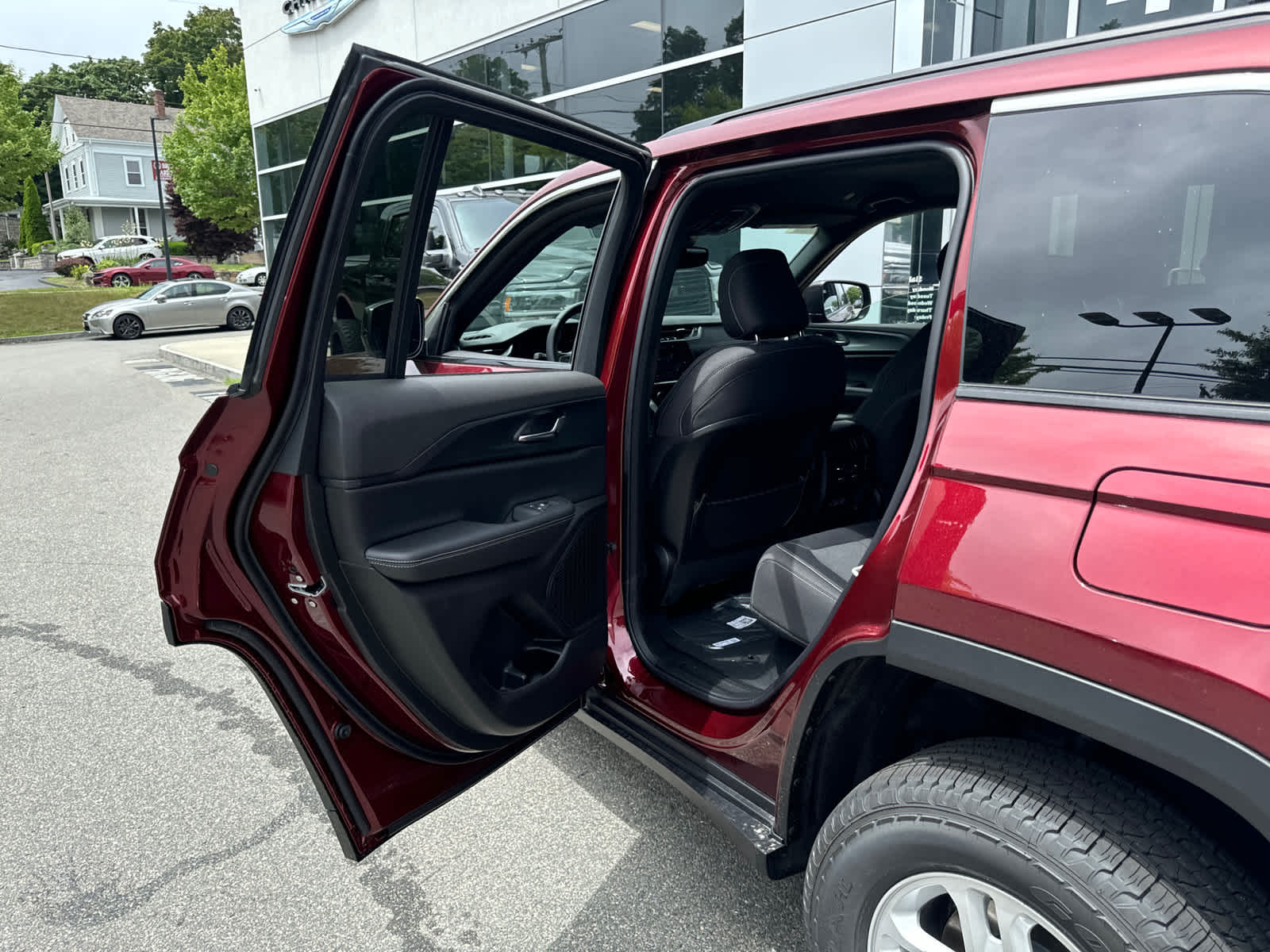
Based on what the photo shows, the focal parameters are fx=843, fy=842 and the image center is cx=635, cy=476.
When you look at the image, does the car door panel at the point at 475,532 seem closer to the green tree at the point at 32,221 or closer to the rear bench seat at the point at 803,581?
the rear bench seat at the point at 803,581

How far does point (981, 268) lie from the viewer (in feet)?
4.43

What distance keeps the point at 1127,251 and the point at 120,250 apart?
48662 millimetres

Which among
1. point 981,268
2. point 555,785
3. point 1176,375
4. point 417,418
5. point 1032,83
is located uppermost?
point 1032,83

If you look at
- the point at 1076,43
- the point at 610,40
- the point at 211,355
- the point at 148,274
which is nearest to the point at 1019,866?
the point at 1076,43

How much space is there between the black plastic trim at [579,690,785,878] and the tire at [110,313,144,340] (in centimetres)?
1989

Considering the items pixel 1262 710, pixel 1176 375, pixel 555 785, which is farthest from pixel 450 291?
pixel 1262 710

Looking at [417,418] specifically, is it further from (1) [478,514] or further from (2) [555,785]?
(2) [555,785]

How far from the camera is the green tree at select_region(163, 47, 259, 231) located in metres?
33.3

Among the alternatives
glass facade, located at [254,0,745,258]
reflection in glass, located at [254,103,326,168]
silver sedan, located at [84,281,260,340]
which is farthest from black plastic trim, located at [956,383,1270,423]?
silver sedan, located at [84,281,260,340]

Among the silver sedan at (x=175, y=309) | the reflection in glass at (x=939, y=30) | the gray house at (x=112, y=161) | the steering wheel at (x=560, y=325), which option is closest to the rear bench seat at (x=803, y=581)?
the steering wheel at (x=560, y=325)

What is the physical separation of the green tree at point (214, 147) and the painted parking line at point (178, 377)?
23.0 m

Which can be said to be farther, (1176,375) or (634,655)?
(634,655)

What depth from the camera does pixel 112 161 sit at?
51219 millimetres

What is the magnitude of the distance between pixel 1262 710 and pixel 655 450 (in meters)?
1.62
